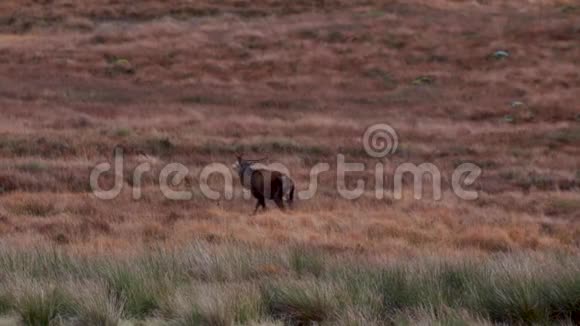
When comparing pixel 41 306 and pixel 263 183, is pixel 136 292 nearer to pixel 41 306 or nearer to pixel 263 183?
pixel 41 306

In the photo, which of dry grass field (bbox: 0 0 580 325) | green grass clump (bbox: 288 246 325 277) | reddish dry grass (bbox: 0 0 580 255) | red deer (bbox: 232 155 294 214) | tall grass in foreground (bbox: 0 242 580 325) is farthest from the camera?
red deer (bbox: 232 155 294 214)

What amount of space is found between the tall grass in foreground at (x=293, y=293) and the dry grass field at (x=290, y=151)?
0.07 feet

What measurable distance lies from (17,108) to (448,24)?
28737mm

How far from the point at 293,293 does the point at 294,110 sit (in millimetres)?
24884

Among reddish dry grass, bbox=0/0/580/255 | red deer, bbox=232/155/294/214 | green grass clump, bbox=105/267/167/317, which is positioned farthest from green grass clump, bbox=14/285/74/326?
red deer, bbox=232/155/294/214

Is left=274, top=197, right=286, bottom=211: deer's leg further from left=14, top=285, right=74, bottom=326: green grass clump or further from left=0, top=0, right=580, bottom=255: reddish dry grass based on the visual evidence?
left=14, top=285, right=74, bottom=326: green grass clump

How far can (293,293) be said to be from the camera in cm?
517

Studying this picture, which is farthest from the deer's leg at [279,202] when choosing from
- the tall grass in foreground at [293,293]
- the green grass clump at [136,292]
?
the green grass clump at [136,292]

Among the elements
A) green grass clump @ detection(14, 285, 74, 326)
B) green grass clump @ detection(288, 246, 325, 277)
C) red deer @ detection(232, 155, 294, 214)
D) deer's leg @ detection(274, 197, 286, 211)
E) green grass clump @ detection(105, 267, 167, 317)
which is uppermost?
green grass clump @ detection(14, 285, 74, 326)

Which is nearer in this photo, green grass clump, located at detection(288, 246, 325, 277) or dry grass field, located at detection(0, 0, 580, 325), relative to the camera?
dry grass field, located at detection(0, 0, 580, 325)

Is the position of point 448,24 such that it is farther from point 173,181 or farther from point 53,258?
point 53,258

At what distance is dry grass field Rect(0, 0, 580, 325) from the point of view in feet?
17.3

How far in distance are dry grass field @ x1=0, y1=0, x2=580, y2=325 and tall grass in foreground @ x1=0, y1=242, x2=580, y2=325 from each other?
0.02 meters

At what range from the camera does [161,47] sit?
42.8 metres
